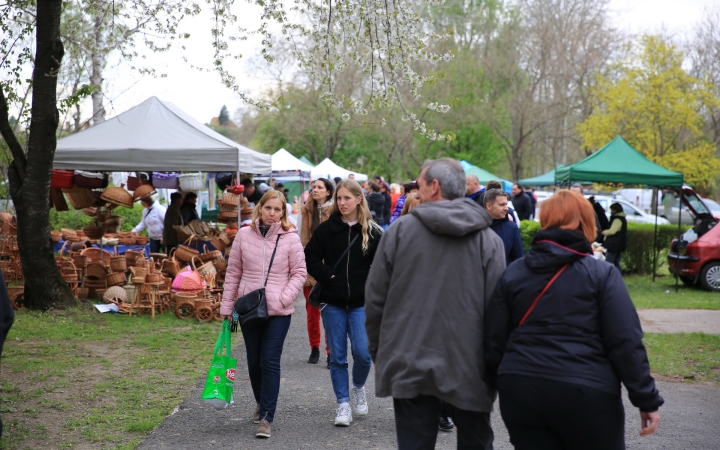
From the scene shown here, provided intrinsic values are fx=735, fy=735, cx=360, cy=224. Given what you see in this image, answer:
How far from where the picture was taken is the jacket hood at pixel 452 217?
321 cm

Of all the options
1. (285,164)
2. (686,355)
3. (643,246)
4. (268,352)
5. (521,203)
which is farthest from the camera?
(285,164)

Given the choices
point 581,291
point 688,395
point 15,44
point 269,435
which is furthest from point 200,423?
point 15,44

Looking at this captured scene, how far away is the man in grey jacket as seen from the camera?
3.22m

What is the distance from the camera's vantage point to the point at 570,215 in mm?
3078

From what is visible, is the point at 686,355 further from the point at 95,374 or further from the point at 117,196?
the point at 117,196

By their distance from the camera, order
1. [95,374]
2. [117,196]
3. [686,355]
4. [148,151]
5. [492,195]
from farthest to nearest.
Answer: [117,196]
[148,151]
[686,355]
[95,374]
[492,195]

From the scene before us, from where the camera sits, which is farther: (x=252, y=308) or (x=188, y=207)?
(x=188, y=207)

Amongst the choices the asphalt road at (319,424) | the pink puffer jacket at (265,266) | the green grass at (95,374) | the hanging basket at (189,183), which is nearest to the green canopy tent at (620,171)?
the hanging basket at (189,183)

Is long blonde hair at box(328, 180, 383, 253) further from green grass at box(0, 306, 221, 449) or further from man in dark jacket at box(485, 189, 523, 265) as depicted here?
green grass at box(0, 306, 221, 449)

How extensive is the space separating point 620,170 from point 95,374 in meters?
10.7

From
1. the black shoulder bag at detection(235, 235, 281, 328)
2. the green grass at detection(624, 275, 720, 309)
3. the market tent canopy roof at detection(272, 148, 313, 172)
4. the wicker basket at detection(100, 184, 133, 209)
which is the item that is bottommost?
the green grass at detection(624, 275, 720, 309)

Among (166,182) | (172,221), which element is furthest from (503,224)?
(166,182)

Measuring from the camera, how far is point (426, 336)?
326 centimetres

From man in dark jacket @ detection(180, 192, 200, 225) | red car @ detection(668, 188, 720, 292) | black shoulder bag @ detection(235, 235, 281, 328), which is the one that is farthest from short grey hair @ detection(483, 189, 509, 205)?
red car @ detection(668, 188, 720, 292)
